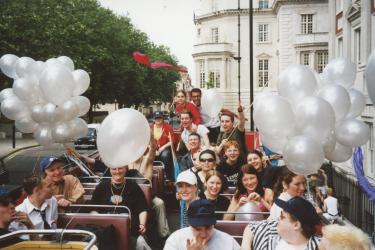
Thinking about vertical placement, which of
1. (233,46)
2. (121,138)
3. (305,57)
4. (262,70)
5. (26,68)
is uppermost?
(233,46)

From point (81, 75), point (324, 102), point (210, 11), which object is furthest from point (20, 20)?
point (210, 11)

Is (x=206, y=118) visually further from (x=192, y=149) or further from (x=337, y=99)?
(x=337, y=99)

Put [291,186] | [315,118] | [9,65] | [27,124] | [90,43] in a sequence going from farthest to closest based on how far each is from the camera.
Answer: [90,43] < [9,65] < [27,124] < [291,186] < [315,118]

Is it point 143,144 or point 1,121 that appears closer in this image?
point 143,144

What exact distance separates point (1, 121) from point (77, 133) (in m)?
36.9

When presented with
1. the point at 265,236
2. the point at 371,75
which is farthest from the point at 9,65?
the point at 371,75

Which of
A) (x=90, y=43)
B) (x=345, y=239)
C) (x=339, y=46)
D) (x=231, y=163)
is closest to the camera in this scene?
(x=345, y=239)

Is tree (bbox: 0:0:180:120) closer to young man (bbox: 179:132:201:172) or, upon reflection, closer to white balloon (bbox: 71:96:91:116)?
white balloon (bbox: 71:96:91:116)

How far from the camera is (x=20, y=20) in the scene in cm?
2164

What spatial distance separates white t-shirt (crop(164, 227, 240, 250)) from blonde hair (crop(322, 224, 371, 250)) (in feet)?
3.09

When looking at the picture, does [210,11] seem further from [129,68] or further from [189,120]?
[189,120]

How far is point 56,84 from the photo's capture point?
7.49 m

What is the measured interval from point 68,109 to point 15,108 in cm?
100

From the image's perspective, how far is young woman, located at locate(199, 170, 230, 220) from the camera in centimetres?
575
